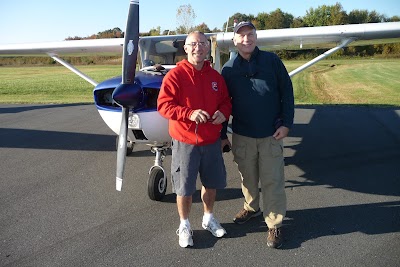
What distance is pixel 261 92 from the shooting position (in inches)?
124

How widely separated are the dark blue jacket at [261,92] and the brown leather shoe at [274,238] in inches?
32.7

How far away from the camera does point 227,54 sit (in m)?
6.60

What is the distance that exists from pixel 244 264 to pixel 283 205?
2.27 feet

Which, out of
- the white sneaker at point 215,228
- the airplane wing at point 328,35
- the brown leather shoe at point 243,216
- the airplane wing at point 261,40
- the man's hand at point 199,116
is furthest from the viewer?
the airplane wing at point 328,35

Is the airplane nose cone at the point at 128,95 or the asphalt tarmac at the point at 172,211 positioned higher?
the airplane nose cone at the point at 128,95

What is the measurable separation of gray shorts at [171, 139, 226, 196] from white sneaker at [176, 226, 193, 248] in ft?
1.04

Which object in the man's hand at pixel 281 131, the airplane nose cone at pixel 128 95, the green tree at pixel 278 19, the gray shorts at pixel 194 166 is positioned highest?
the green tree at pixel 278 19

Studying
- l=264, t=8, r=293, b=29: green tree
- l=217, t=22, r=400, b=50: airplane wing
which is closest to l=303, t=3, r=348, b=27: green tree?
l=264, t=8, r=293, b=29: green tree

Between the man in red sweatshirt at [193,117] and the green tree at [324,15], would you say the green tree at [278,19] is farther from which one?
the man in red sweatshirt at [193,117]

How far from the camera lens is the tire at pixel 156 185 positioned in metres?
4.12

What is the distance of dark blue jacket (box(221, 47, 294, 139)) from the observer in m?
3.14

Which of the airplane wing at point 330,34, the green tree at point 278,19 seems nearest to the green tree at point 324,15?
the green tree at point 278,19

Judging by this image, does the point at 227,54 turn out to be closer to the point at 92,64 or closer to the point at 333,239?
the point at 333,239

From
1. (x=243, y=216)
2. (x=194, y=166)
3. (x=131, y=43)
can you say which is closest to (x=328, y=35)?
(x=131, y=43)
